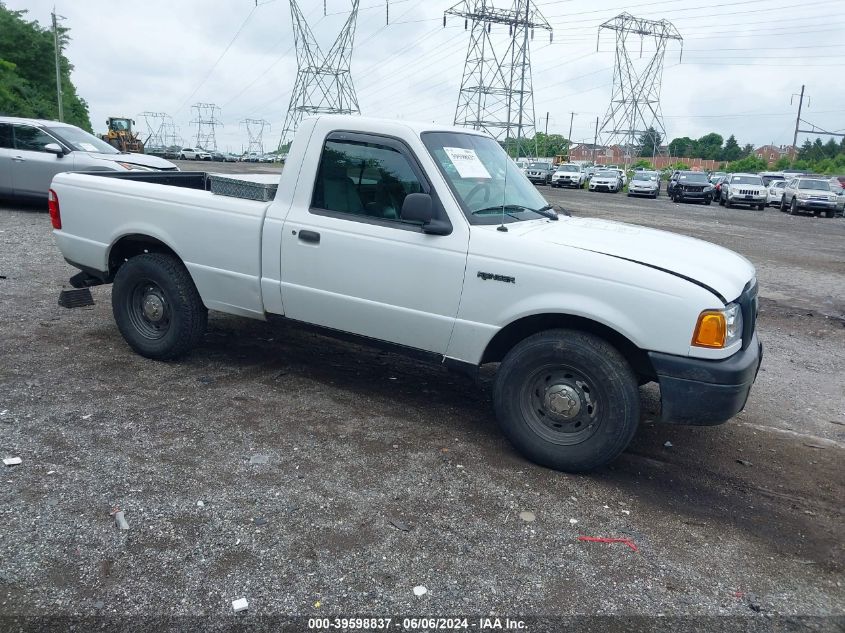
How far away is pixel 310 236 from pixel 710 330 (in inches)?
103

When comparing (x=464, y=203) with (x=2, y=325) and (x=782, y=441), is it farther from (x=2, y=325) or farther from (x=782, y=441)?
(x=2, y=325)

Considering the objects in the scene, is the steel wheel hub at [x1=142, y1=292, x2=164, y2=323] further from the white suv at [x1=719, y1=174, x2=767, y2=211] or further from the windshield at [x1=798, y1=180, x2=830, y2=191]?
the white suv at [x1=719, y1=174, x2=767, y2=211]

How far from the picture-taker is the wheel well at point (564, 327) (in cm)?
405

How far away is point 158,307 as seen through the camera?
18.5ft

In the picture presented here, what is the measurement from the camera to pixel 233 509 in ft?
11.8

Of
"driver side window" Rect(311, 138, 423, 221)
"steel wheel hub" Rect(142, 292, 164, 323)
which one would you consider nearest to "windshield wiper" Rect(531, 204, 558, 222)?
"driver side window" Rect(311, 138, 423, 221)

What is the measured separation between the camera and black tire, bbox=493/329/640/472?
12.9ft

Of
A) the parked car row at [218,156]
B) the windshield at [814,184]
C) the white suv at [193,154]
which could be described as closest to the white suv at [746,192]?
the windshield at [814,184]

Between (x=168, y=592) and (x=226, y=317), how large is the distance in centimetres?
460

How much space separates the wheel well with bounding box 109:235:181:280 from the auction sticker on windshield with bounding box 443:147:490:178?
2.38 m

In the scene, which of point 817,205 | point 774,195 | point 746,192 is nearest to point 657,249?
point 817,205

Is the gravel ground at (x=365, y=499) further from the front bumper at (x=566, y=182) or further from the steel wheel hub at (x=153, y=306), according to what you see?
the front bumper at (x=566, y=182)

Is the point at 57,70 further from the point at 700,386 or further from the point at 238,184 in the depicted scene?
the point at 700,386

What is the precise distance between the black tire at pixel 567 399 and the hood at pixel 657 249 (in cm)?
55
